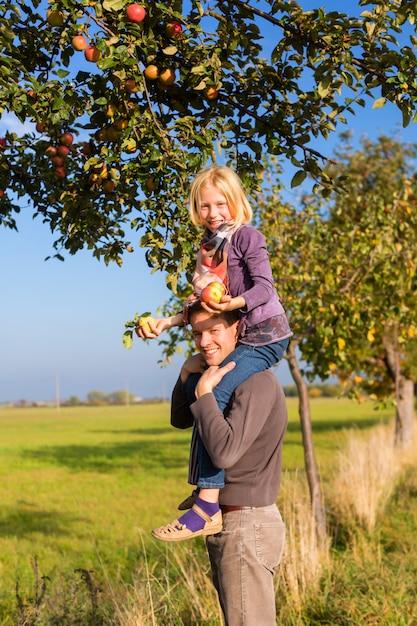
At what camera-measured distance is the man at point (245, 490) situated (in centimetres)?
297

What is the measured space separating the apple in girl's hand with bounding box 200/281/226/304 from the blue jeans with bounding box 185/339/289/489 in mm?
312

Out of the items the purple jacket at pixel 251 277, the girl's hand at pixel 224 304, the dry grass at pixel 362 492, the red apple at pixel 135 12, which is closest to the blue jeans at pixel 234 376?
the purple jacket at pixel 251 277

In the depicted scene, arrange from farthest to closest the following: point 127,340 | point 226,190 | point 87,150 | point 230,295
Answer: point 87,150
point 127,340
point 226,190
point 230,295

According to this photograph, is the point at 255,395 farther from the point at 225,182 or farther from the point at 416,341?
the point at 416,341

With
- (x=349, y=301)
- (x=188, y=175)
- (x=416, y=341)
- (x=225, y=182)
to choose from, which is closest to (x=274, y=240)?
(x=349, y=301)

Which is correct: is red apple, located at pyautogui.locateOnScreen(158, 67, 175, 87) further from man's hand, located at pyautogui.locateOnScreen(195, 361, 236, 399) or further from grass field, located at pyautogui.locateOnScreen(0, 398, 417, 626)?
grass field, located at pyautogui.locateOnScreen(0, 398, 417, 626)

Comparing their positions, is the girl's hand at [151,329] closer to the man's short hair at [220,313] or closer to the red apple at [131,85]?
the man's short hair at [220,313]

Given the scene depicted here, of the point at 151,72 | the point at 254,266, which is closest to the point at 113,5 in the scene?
the point at 151,72

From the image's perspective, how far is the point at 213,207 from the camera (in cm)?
340

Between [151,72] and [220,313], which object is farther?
[151,72]

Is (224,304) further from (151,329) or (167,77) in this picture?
(167,77)

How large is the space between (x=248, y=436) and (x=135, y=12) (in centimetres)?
231

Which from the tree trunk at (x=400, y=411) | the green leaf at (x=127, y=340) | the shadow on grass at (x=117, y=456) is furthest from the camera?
the shadow on grass at (x=117, y=456)

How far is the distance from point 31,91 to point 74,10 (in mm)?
497
